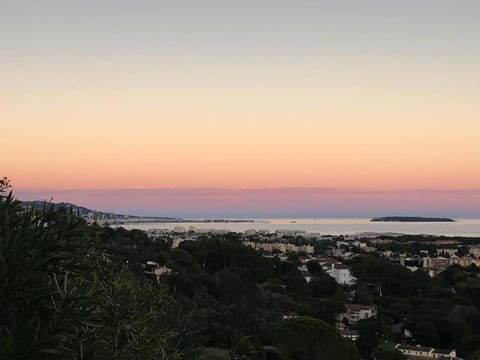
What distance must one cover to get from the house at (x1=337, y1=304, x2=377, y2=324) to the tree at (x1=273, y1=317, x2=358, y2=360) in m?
10.6

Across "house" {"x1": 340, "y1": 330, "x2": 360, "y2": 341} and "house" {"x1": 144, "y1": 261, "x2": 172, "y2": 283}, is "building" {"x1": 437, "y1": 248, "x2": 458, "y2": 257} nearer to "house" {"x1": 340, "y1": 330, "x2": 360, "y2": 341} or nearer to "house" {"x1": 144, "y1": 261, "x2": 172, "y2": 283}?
"house" {"x1": 340, "y1": 330, "x2": 360, "y2": 341}

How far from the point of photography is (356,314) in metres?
28.8

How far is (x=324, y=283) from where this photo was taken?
3416 cm

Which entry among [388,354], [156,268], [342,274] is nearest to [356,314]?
[388,354]

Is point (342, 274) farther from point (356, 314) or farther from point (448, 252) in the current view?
point (448, 252)

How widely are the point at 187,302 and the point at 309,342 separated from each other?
13.7ft

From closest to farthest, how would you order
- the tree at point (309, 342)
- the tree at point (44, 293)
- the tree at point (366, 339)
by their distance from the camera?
the tree at point (44, 293) → the tree at point (309, 342) → the tree at point (366, 339)

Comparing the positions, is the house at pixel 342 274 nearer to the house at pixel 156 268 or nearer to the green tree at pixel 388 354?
the house at pixel 156 268

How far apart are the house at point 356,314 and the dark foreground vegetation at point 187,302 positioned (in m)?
0.58

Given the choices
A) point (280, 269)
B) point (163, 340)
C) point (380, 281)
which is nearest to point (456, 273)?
point (380, 281)

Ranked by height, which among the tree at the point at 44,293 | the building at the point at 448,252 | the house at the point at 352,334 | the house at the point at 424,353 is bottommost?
the house at the point at 424,353

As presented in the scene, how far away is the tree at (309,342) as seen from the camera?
16797 mm

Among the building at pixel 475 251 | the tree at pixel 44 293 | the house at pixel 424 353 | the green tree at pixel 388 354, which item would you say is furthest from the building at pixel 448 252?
the tree at pixel 44 293

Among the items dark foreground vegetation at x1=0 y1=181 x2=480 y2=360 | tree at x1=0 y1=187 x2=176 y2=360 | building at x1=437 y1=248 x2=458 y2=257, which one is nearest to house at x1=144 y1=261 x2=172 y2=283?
dark foreground vegetation at x1=0 y1=181 x2=480 y2=360
